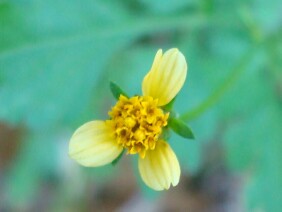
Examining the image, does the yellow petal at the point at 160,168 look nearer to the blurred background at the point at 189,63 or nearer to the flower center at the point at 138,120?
the flower center at the point at 138,120

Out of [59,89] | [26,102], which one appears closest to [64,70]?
[59,89]

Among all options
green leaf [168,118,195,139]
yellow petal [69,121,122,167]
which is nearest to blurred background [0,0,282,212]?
green leaf [168,118,195,139]

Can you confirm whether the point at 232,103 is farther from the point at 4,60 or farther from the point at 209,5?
the point at 4,60

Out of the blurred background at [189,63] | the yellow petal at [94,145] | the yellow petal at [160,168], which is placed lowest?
the yellow petal at [160,168]

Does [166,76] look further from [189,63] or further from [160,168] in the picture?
[189,63]

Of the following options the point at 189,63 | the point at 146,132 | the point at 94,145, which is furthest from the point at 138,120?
the point at 189,63

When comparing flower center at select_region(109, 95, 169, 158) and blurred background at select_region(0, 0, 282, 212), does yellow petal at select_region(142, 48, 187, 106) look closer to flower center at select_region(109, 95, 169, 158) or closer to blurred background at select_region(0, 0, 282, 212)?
flower center at select_region(109, 95, 169, 158)

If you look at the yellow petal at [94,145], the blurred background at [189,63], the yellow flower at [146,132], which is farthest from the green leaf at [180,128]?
the blurred background at [189,63]
